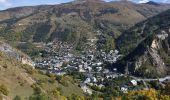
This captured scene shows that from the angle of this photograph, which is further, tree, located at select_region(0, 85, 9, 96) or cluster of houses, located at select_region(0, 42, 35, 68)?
cluster of houses, located at select_region(0, 42, 35, 68)

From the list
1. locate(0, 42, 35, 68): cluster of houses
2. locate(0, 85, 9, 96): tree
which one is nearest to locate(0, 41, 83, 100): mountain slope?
locate(0, 85, 9, 96): tree

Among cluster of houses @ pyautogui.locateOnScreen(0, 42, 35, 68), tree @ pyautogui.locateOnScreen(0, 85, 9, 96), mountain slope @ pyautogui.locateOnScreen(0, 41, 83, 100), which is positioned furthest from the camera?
cluster of houses @ pyautogui.locateOnScreen(0, 42, 35, 68)

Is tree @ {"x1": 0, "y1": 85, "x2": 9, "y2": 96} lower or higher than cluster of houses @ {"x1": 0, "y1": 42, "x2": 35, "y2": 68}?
higher

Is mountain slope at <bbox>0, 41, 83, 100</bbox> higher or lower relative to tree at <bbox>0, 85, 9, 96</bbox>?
lower

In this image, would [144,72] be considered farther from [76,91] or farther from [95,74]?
[76,91]

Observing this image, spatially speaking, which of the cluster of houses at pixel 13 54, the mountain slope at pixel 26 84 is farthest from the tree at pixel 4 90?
the cluster of houses at pixel 13 54

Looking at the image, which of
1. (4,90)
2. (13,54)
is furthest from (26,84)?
(13,54)

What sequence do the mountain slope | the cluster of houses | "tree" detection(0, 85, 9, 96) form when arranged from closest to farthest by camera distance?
"tree" detection(0, 85, 9, 96) < the mountain slope < the cluster of houses

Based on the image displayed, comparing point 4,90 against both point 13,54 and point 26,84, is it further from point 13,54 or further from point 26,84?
point 13,54

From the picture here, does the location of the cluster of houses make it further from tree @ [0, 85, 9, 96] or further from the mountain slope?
tree @ [0, 85, 9, 96]

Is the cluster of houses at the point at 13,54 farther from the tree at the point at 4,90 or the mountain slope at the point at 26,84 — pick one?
the tree at the point at 4,90

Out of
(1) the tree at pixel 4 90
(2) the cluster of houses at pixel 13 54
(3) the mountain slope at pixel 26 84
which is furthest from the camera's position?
(2) the cluster of houses at pixel 13 54
